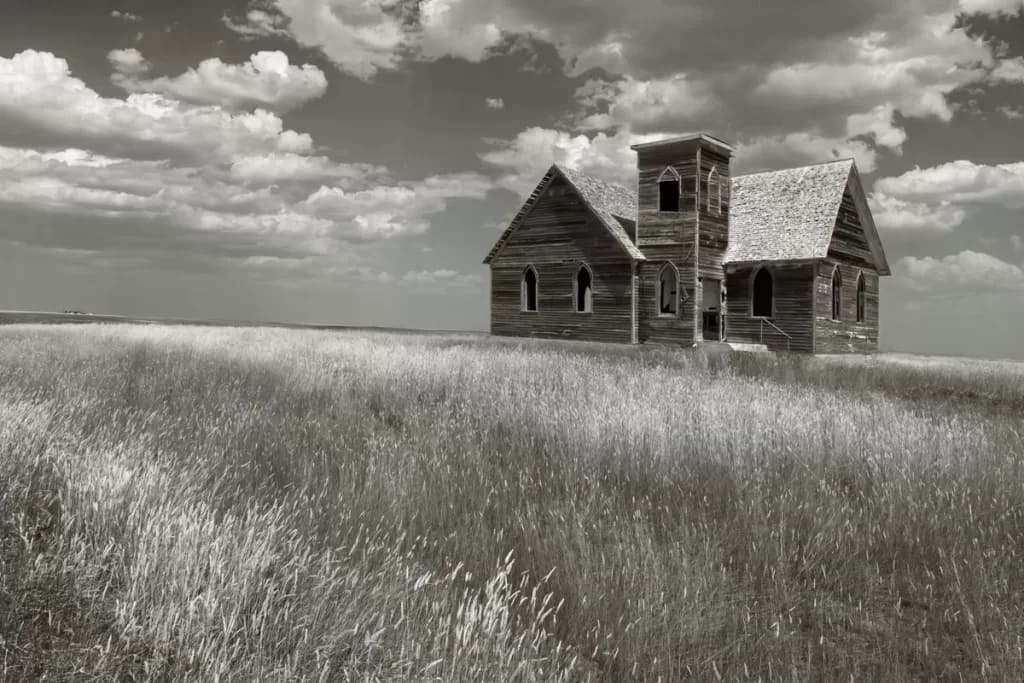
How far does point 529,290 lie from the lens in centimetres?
3139

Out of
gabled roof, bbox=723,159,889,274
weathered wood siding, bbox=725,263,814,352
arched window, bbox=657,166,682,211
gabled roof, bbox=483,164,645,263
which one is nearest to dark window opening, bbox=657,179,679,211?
arched window, bbox=657,166,682,211

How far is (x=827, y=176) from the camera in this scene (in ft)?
98.2

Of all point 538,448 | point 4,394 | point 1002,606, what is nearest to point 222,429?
point 4,394

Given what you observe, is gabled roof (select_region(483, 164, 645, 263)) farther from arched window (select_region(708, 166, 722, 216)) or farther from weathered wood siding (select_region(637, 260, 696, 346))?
arched window (select_region(708, 166, 722, 216))

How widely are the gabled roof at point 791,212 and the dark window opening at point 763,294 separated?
6.15ft

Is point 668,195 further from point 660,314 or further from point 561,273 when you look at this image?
point 561,273

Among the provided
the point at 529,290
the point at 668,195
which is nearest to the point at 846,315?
the point at 668,195

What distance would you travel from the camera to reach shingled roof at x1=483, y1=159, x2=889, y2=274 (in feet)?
91.8

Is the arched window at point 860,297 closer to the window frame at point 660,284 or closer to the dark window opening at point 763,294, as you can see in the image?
the dark window opening at point 763,294

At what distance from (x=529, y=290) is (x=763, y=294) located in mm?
11360

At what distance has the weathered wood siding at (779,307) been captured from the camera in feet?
90.7

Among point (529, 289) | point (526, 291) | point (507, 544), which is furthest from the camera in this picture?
point (529, 289)

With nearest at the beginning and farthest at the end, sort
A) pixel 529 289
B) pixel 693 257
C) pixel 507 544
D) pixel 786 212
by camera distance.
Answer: pixel 507 544 < pixel 693 257 < pixel 786 212 < pixel 529 289

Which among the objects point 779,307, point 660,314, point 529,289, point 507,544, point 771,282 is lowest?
point 507,544
